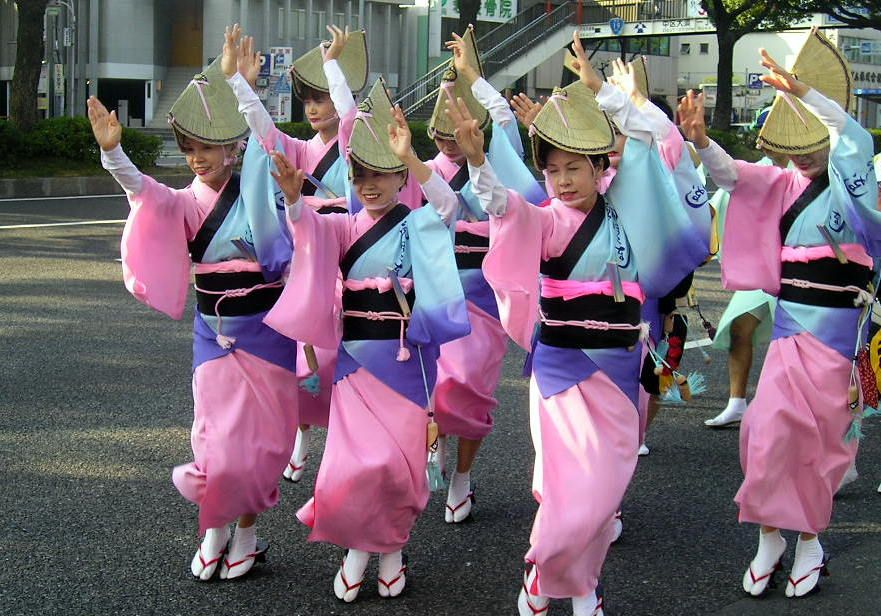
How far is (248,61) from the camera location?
15.6ft

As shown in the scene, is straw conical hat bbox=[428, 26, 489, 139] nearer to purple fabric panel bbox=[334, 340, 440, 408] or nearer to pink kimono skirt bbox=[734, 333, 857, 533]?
purple fabric panel bbox=[334, 340, 440, 408]

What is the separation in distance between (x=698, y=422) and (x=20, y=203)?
38.8 ft

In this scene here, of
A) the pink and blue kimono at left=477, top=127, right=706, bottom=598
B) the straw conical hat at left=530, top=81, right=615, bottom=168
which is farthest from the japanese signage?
the pink and blue kimono at left=477, top=127, right=706, bottom=598

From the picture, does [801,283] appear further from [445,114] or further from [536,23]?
[536,23]

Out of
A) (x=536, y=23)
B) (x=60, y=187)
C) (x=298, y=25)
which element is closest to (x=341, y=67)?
(x=60, y=187)

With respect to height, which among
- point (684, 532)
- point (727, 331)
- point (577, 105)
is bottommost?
point (684, 532)

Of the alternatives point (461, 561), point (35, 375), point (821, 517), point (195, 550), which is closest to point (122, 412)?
point (35, 375)

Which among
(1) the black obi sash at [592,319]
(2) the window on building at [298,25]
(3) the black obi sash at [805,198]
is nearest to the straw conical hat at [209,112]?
(1) the black obi sash at [592,319]

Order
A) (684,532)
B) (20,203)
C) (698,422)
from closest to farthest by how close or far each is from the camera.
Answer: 1. (684,532)
2. (698,422)
3. (20,203)

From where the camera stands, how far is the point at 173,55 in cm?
3634

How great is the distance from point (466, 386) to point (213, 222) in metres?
1.44

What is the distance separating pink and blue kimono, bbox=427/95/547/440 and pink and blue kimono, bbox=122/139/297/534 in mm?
943

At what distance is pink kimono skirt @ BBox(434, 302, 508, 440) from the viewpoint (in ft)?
17.3

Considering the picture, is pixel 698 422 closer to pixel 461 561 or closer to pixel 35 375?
pixel 461 561
